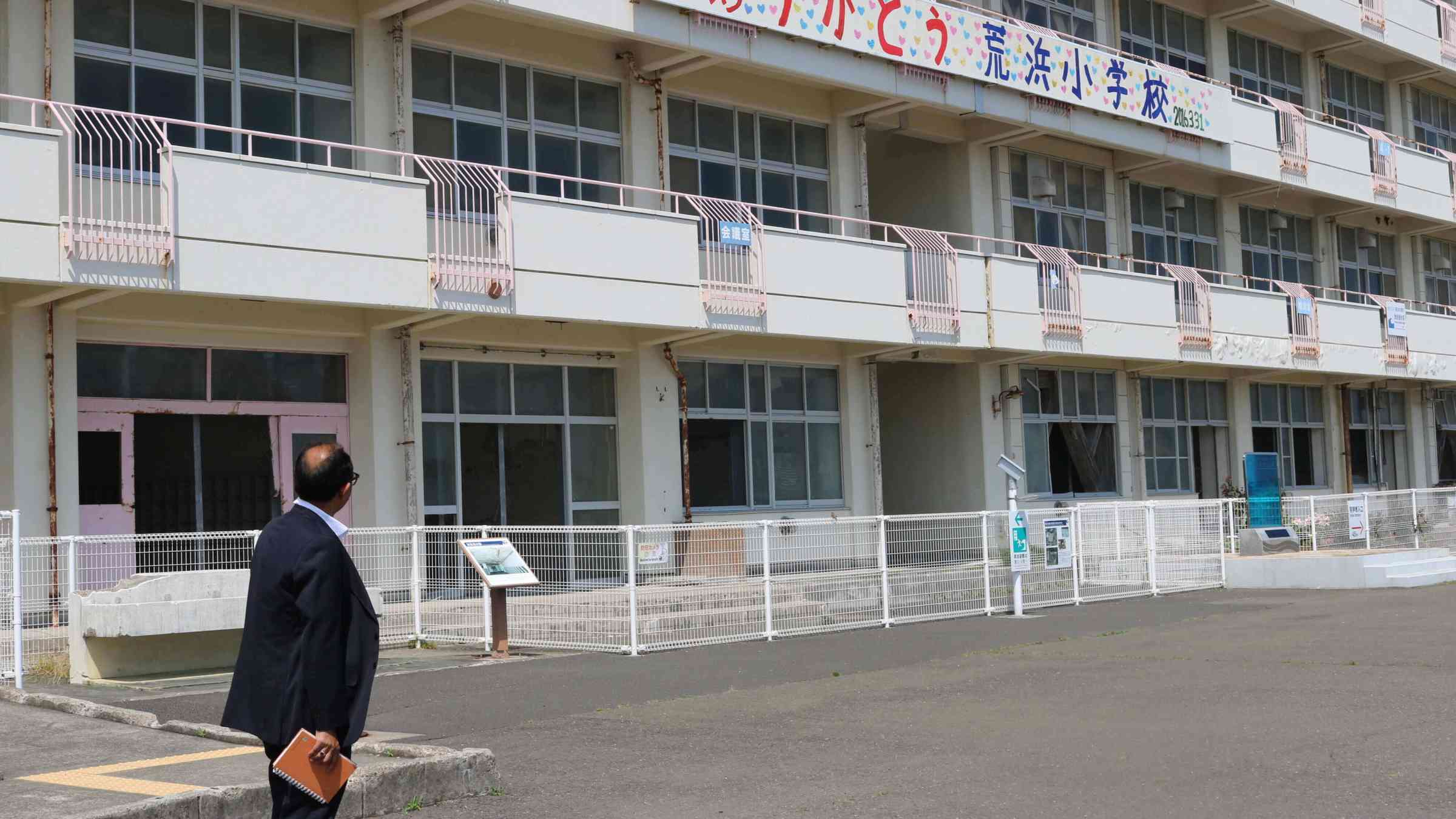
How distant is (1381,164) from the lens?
35.5m

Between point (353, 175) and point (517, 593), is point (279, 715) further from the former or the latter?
point (353, 175)

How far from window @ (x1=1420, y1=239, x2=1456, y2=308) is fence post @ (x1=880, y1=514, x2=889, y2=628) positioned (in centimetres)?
2897

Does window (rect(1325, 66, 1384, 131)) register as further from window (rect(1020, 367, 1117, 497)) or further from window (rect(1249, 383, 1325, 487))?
window (rect(1020, 367, 1117, 497))

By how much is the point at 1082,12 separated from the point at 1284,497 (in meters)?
11.3

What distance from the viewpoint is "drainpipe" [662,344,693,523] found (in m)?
22.1

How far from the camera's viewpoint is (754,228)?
842 inches

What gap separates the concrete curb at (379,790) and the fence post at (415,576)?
638cm

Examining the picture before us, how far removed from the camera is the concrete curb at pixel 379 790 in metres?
6.76

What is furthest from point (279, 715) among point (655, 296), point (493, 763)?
point (655, 296)

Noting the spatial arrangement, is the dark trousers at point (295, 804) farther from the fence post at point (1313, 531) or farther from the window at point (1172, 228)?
the window at point (1172, 228)

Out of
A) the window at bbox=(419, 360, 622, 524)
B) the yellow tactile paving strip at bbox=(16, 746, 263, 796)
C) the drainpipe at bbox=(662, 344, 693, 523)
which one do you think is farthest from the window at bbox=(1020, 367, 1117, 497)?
the yellow tactile paving strip at bbox=(16, 746, 263, 796)

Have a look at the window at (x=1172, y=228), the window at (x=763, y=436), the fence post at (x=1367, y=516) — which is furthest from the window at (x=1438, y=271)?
the window at (x=763, y=436)

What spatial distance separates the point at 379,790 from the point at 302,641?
265 cm

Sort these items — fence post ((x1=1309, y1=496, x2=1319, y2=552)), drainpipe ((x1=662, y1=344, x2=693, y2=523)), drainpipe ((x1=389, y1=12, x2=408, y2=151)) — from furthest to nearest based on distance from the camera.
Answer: fence post ((x1=1309, y1=496, x2=1319, y2=552)) < drainpipe ((x1=662, y1=344, x2=693, y2=523)) < drainpipe ((x1=389, y1=12, x2=408, y2=151))
